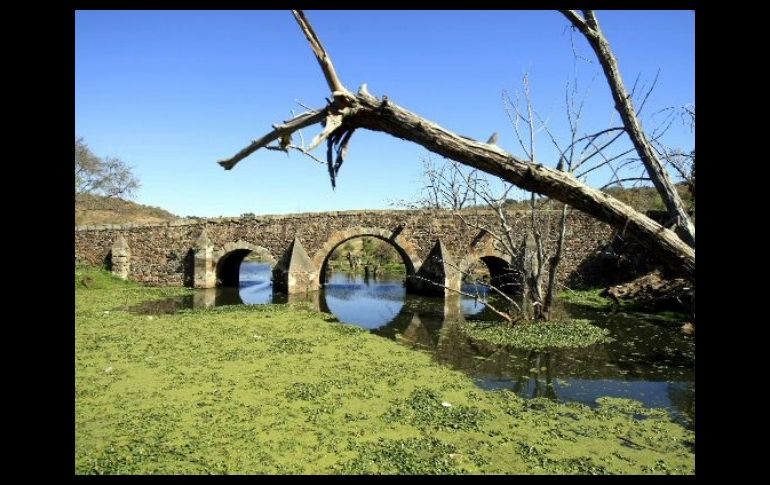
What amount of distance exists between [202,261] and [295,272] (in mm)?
4369

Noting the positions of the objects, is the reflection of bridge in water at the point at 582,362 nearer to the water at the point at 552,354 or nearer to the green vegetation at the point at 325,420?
the water at the point at 552,354

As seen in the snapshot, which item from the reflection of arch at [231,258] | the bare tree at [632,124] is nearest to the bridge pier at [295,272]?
the reflection of arch at [231,258]

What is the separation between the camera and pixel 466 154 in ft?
7.45

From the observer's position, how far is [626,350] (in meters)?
10.8

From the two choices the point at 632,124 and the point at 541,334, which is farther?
the point at 541,334

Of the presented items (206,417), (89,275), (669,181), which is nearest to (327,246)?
(89,275)

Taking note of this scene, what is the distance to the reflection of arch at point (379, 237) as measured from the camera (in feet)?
68.5

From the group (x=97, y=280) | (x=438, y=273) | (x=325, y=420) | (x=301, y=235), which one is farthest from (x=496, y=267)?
(x=325, y=420)

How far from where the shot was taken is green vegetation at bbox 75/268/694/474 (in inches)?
199

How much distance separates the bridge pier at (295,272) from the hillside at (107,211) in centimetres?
2104

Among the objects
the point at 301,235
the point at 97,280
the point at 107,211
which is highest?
the point at 107,211

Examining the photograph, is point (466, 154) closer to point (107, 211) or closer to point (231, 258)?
point (231, 258)

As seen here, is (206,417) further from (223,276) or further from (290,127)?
(223,276)
